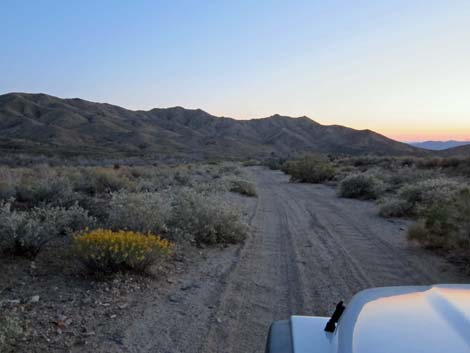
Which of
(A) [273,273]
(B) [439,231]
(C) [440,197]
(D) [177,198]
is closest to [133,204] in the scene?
(D) [177,198]

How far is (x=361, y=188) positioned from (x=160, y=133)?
377 feet

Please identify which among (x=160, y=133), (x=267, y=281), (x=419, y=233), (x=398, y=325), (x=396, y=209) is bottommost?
(x=267, y=281)

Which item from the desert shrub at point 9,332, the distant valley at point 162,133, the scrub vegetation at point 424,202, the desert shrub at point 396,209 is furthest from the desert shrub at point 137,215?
the distant valley at point 162,133

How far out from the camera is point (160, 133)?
435 ft

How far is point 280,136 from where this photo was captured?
166500 millimetres

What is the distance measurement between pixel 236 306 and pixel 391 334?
427 cm

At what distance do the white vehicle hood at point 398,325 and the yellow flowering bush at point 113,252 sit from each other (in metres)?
4.54

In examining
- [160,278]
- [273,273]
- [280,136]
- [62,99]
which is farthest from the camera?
[280,136]

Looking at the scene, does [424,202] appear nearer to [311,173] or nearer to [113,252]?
[113,252]

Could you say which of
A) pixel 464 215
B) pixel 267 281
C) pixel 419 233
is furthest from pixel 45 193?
pixel 464 215

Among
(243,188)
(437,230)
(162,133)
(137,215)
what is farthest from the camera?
(162,133)

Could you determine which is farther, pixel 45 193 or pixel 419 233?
pixel 45 193

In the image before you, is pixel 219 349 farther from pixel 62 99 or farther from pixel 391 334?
pixel 62 99

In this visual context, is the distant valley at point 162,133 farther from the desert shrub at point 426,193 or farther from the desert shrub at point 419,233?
the desert shrub at point 419,233
